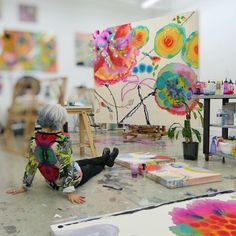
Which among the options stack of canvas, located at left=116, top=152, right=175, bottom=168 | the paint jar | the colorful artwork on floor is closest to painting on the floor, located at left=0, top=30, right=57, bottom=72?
the colorful artwork on floor

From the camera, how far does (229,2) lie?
4031mm

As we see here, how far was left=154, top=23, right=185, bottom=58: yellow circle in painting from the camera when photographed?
3490 mm

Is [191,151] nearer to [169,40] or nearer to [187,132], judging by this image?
[187,132]

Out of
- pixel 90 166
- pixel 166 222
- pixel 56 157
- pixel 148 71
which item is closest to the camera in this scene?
pixel 166 222

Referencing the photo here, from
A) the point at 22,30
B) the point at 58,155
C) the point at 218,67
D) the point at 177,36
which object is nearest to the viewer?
the point at 22,30

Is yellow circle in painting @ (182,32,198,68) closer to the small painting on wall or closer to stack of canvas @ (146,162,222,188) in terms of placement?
stack of canvas @ (146,162,222,188)

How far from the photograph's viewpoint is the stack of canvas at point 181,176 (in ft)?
6.12

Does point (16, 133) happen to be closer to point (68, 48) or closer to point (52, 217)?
point (68, 48)

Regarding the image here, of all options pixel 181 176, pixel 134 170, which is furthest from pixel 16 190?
pixel 181 176

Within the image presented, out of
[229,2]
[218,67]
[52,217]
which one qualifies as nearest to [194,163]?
[52,217]

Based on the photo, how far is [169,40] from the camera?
357cm

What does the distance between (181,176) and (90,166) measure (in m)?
0.63

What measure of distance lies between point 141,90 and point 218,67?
1.31 meters

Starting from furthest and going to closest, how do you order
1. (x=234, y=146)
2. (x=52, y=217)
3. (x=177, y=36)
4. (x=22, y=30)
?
(x=177, y=36), (x=234, y=146), (x=52, y=217), (x=22, y=30)
